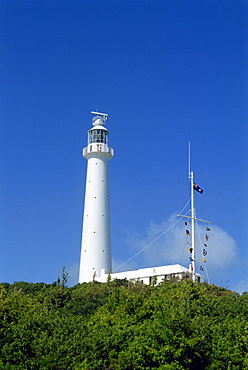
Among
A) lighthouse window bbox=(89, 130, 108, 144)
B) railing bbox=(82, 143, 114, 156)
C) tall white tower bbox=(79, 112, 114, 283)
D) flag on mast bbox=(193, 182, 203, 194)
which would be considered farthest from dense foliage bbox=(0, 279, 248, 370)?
lighthouse window bbox=(89, 130, 108, 144)

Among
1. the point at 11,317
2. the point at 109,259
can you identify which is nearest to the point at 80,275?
the point at 109,259

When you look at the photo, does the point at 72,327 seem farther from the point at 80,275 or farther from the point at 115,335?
the point at 80,275

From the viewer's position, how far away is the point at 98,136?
221ft

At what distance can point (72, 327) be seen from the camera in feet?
108

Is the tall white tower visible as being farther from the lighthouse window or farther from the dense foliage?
the dense foliage

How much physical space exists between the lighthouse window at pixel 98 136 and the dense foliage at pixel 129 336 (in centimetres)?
2812

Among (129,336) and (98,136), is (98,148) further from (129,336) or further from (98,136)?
(129,336)

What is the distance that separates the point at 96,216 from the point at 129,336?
3233 cm

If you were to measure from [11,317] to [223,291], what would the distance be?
83.5 ft

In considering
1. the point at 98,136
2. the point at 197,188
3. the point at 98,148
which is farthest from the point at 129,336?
the point at 98,136

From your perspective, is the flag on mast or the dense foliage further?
the flag on mast

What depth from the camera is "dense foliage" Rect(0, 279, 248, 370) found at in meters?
28.8

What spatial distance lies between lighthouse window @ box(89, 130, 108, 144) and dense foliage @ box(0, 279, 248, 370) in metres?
28.1

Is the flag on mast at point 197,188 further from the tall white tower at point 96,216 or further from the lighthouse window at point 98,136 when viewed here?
the lighthouse window at point 98,136
